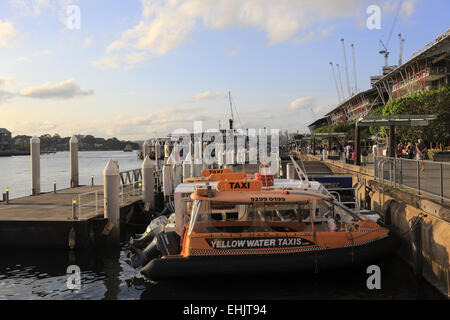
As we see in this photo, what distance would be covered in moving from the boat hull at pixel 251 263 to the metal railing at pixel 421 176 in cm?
320

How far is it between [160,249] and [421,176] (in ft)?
29.8

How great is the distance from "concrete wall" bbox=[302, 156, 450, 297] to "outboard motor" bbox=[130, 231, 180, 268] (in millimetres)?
6884

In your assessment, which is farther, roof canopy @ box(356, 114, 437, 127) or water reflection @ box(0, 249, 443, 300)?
roof canopy @ box(356, 114, 437, 127)

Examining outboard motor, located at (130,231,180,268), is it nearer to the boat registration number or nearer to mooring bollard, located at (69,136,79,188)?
the boat registration number

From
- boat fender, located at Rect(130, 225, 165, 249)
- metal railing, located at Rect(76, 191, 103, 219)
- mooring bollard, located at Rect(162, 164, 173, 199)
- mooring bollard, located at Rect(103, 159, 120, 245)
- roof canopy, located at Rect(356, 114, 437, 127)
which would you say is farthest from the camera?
mooring bollard, located at Rect(162, 164, 173, 199)

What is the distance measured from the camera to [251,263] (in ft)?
36.7

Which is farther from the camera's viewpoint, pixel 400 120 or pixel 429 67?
pixel 429 67

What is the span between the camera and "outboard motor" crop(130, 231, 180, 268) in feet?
38.8

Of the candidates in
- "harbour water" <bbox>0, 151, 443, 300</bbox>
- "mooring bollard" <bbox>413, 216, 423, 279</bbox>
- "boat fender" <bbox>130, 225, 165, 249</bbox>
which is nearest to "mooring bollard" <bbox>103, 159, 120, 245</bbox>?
"boat fender" <bbox>130, 225, 165, 249</bbox>

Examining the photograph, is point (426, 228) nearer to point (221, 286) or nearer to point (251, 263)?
point (251, 263)

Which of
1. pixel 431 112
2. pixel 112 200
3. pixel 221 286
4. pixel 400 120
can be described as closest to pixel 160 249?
pixel 221 286

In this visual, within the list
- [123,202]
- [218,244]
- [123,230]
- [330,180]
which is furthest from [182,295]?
[330,180]

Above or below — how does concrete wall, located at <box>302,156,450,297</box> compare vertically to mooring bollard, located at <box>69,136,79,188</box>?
below

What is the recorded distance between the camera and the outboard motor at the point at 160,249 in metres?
11.8
